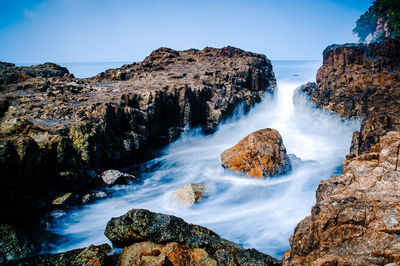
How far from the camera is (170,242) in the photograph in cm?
430

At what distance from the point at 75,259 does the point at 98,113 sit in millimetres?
6901

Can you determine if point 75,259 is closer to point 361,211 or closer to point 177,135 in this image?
point 361,211

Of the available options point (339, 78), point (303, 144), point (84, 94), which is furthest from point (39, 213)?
point (339, 78)

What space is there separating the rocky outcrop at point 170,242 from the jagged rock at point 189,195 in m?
3.06

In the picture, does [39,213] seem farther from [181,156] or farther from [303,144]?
[303,144]

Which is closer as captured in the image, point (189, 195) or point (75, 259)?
point (75, 259)

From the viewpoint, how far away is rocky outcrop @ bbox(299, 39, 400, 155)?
12969 mm

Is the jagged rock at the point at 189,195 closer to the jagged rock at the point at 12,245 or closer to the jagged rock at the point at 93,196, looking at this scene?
the jagged rock at the point at 93,196

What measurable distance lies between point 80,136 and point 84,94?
167 inches

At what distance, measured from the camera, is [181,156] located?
12500 millimetres

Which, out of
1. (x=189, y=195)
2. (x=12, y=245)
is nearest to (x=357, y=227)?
(x=189, y=195)

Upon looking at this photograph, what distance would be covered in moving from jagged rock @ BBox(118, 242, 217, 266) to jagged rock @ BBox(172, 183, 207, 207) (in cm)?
360

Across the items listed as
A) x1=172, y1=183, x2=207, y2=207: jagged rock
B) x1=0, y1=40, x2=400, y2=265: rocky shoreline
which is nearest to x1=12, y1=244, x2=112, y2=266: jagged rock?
x1=0, y1=40, x2=400, y2=265: rocky shoreline

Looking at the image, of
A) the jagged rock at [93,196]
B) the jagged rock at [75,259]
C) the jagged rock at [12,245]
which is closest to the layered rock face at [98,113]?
the jagged rock at [93,196]
